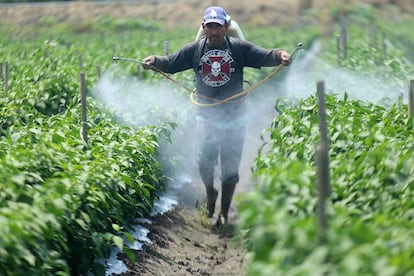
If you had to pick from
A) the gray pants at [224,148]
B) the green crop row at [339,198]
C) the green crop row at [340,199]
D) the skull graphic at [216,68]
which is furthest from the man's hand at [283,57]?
the gray pants at [224,148]

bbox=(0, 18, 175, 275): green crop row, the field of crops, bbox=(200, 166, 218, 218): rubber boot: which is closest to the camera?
the field of crops

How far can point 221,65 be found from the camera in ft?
27.9

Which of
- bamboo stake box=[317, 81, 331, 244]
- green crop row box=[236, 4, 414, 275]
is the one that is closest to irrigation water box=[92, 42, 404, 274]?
green crop row box=[236, 4, 414, 275]

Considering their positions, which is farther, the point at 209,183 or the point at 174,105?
the point at 174,105

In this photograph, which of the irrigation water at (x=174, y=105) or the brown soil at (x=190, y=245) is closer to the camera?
the brown soil at (x=190, y=245)

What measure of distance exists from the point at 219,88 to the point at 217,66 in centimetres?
25

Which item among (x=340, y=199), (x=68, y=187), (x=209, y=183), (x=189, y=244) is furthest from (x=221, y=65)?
(x=340, y=199)

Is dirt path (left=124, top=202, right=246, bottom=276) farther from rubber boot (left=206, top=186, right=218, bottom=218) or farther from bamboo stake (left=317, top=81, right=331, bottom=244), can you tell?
bamboo stake (left=317, top=81, right=331, bottom=244)

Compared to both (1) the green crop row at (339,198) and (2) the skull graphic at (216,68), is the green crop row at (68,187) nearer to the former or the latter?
(2) the skull graphic at (216,68)

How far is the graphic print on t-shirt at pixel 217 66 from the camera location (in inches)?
334

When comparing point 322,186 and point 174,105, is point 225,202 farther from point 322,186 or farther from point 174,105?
Answer: point 322,186

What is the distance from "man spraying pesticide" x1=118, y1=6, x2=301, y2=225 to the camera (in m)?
8.48

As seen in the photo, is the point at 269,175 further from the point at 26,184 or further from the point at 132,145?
the point at 132,145

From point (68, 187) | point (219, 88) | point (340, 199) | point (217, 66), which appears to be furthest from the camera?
point (219, 88)
